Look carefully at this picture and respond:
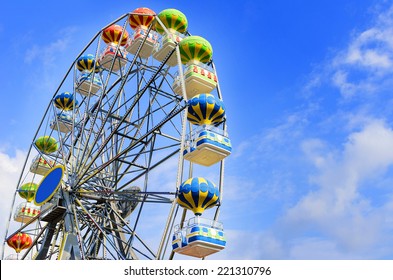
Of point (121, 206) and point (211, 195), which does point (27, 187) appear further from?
point (211, 195)

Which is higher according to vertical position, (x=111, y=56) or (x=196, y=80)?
(x=111, y=56)

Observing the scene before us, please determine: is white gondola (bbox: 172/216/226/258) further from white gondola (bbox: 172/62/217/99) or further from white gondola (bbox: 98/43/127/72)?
white gondola (bbox: 98/43/127/72)

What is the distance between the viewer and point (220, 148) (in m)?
17.3

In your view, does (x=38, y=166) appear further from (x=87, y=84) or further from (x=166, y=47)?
(x=166, y=47)

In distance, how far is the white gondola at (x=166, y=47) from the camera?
2062 centimetres

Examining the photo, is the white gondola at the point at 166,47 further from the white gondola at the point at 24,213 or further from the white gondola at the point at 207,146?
the white gondola at the point at 24,213

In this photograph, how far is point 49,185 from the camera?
2123 centimetres

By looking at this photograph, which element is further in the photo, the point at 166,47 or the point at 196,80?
the point at 166,47

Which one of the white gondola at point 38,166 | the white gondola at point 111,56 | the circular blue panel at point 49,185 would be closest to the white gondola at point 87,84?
the white gondola at point 111,56

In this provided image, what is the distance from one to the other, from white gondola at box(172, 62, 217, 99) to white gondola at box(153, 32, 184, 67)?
1.43m

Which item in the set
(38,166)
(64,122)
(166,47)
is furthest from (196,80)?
(38,166)

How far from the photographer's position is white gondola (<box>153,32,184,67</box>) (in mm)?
20617

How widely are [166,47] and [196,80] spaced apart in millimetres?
2732
